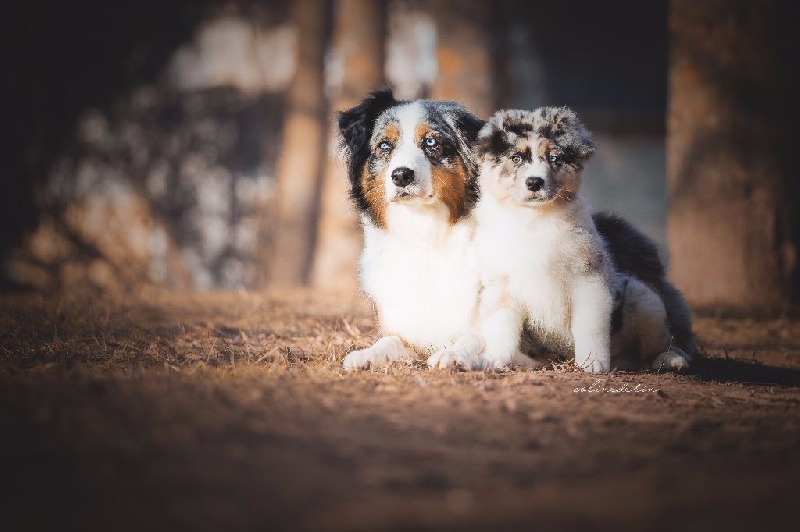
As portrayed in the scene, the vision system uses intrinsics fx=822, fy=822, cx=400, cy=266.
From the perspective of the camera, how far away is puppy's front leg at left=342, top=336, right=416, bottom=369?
4.33 m

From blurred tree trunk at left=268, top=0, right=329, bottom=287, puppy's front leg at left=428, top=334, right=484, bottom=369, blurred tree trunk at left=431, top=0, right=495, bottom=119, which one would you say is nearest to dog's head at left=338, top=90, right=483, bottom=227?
puppy's front leg at left=428, top=334, right=484, bottom=369

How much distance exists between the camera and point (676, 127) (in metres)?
8.40

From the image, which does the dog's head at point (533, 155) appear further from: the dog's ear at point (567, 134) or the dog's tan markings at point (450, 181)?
the dog's tan markings at point (450, 181)

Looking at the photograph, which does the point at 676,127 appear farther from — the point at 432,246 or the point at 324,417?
the point at 324,417

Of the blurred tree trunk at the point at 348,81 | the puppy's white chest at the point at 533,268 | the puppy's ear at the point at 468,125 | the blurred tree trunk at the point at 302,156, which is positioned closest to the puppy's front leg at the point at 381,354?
the puppy's white chest at the point at 533,268

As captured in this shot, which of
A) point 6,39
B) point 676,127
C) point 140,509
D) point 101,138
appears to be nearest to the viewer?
point 140,509

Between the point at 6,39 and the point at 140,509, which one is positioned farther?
the point at 6,39

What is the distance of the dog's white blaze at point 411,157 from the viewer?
462cm

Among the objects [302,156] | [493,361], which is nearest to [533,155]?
[493,361]

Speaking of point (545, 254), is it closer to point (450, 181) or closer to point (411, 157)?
point (450, 181)

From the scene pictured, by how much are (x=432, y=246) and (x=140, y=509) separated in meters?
3.12

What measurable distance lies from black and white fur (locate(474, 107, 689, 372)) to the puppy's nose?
1.51 feet

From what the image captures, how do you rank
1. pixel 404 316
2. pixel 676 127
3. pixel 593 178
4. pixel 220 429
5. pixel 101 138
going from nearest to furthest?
pixel 220 429, pixel 404 316, pixel 676 127, pixel 101 138, pixel 593 178

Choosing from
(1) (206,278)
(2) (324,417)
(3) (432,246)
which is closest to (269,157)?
(1) (206,278)
